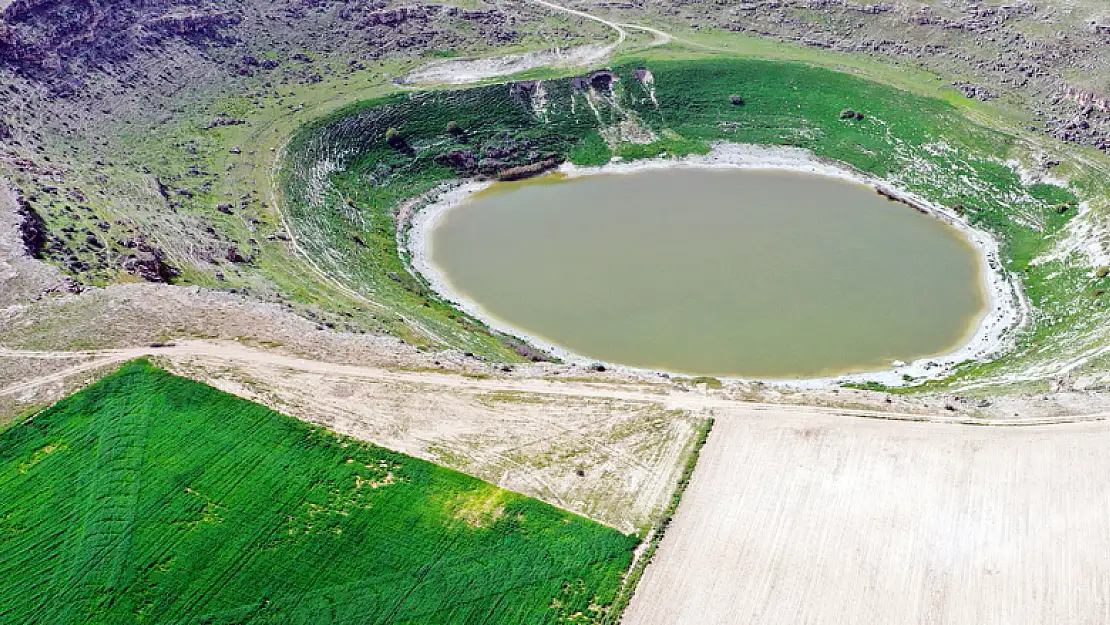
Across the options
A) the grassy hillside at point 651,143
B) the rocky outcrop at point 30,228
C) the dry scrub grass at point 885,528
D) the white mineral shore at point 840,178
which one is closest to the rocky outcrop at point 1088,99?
the grassy hillside at point 651,143

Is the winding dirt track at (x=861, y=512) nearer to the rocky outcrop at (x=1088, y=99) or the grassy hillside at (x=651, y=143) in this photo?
the grassy hillside at (x=651, y=143)

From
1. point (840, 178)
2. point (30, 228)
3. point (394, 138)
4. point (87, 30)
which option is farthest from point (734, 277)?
point (87, 30)

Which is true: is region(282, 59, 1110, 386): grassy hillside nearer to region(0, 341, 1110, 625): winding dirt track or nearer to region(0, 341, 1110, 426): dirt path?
region(0, 341, 1110, 426): dirt path

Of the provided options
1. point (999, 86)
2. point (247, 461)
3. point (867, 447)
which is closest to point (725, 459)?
point (867, 447)

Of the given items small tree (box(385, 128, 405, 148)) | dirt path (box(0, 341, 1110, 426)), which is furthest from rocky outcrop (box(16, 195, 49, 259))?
small tree (box(385, 128, 405, 148))

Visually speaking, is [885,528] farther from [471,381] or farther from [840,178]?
[840,178]

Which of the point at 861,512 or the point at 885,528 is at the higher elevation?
the point at 861,512
